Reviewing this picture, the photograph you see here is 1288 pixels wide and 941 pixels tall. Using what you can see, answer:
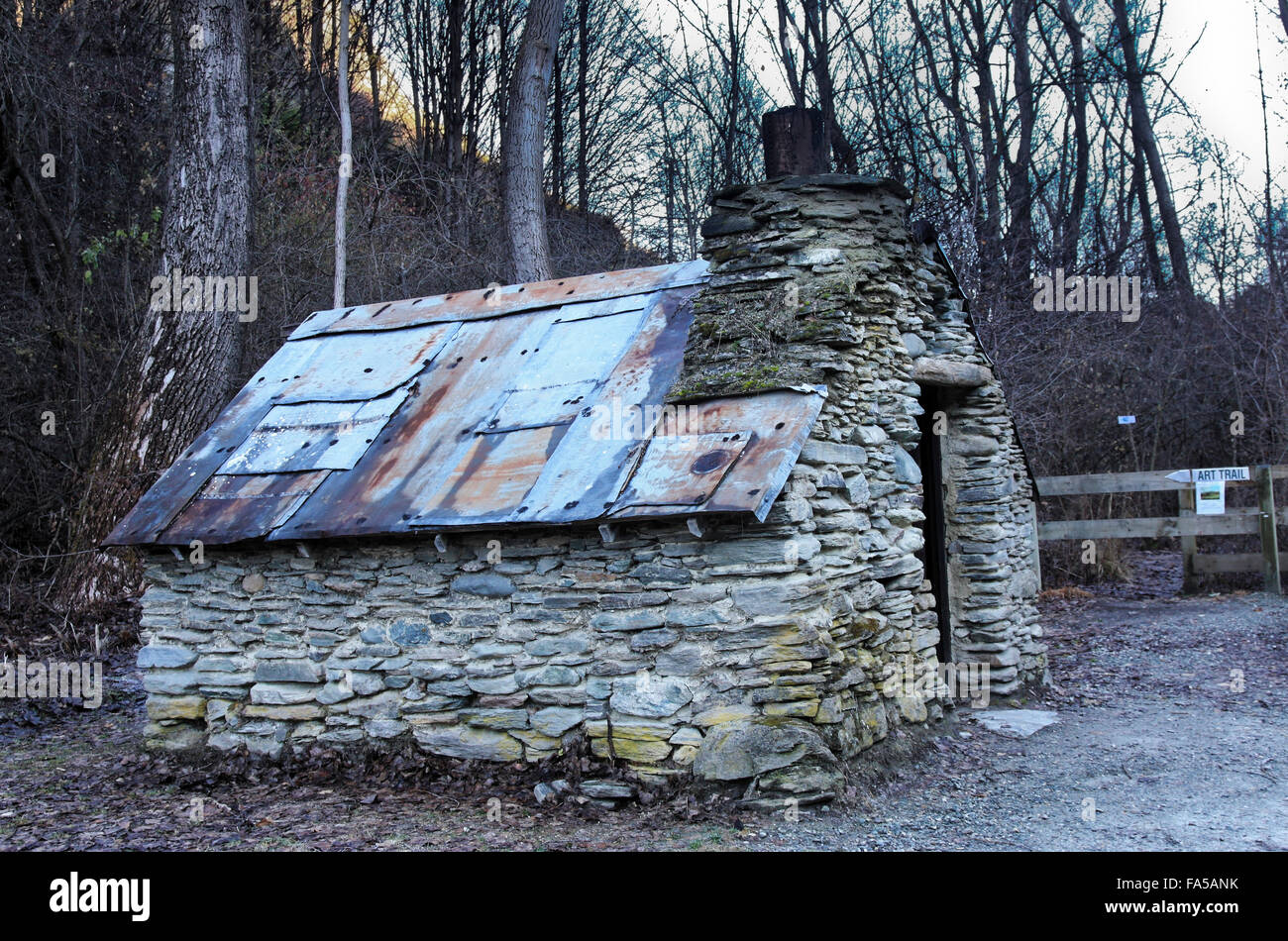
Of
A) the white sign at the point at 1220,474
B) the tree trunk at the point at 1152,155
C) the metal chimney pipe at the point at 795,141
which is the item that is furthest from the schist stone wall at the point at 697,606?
the tree trunk at the point at 1152,155

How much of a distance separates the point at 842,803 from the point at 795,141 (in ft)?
13.7

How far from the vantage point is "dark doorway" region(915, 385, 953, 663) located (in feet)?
26.8

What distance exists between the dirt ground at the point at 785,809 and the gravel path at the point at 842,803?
1cm

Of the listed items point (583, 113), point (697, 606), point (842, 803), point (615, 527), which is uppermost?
point (583, 113)

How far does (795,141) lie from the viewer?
23.6 ft

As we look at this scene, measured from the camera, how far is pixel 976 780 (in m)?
6.26

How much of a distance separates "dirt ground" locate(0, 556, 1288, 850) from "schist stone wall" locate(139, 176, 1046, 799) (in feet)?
0.80

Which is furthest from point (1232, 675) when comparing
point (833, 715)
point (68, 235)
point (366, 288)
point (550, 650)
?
point (68, 235)

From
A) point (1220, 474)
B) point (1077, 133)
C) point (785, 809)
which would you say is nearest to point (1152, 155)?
point (1077, 133)

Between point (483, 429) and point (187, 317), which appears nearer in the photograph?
point (483, 429)

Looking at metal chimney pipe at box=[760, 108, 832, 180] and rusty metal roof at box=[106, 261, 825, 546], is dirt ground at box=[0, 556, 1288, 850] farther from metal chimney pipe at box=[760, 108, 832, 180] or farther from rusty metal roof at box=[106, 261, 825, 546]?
metal chimney pipe at box=[760, 108, 832, 180]

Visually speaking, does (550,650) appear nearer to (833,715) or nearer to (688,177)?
(833,715)

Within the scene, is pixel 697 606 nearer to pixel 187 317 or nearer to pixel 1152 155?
pixel 187 317

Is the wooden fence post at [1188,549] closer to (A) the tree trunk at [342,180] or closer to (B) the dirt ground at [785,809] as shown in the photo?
(B) the dirt ground at [785,809]
